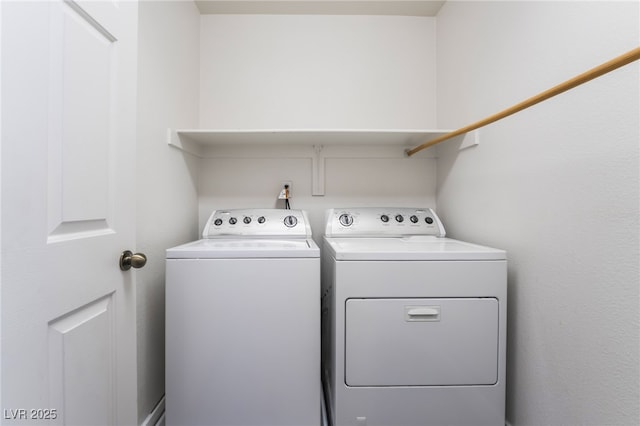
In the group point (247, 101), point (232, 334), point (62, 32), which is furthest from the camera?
point (247, 101)

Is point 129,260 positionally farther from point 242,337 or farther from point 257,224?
point 257,224

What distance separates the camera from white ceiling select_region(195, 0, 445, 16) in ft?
5.50

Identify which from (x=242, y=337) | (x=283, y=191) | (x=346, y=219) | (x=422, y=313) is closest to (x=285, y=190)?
(x=283, y=191)

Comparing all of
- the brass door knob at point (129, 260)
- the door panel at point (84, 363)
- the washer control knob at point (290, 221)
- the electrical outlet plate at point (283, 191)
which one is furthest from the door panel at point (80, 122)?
the electrical outlet plate at point (283, 191)

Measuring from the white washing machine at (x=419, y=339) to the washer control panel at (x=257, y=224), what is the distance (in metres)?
0.53

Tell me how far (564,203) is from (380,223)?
2.68 feet

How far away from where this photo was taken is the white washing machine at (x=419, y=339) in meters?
1.01

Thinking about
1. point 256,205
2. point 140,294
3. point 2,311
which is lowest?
point 140,294

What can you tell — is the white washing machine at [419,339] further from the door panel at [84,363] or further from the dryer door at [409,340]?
the door panel at [84,363]

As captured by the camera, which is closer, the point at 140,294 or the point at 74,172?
the point at 74,172

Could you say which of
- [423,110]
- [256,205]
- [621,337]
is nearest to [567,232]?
[621,337]

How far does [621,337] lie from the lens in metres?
0.74

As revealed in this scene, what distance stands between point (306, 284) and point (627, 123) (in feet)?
3.61

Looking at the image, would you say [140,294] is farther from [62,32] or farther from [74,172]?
[62,32]
